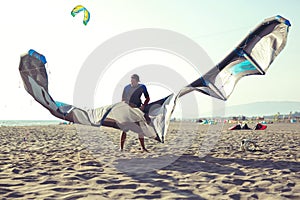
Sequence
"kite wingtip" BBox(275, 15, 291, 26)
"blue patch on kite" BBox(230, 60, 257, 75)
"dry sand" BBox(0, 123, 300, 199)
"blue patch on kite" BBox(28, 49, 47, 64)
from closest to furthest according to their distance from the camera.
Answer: "dry sand" BBox(0, 123, 300, 199)
"kite wingtip" BBox(275, 15, 291, 26)
"blue patch on kite" BBox(28, 49, 47, 64)
"blue patch on kite" BBox(230, 60, 257, 75)

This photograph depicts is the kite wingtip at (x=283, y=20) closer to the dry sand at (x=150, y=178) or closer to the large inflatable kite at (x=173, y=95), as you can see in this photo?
the large inflatable kite at (x=173, y=95)

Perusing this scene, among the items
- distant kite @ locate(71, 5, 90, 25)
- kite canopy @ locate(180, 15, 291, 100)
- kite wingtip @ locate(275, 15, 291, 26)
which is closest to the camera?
kite wingtip @ locate(275, 15, 291, 26)

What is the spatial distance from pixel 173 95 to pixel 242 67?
5.72 feet

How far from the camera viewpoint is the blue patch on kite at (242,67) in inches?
251

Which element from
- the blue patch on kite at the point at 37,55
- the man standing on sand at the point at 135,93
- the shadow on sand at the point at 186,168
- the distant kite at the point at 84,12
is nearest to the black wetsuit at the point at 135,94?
the man standing on sand at the point at 135,93

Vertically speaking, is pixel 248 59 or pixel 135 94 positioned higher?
pixel 248 59

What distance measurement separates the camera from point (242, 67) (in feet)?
21.2

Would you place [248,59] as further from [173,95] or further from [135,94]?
[135,94]

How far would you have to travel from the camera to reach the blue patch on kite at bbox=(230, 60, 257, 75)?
20.9 ft

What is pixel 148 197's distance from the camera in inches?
140

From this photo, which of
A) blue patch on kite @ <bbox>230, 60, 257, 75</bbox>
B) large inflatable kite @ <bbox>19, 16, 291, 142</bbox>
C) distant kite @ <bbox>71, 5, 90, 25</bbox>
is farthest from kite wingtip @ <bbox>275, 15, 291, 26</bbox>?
distant kite @ <bbox>71, 5, 90, 25</bbox>

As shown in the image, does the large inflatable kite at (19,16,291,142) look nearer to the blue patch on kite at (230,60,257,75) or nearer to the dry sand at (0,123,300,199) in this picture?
the blue patch on kite at (230,60,257,75)

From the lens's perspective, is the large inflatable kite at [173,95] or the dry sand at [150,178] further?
the large inflatable kite at [173,95]

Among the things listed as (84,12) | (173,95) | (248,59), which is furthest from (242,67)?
(84,12)
